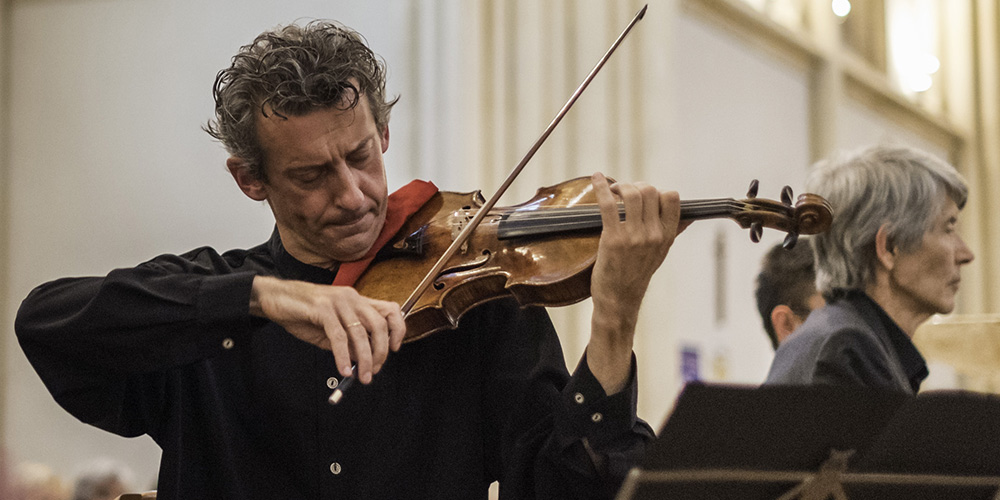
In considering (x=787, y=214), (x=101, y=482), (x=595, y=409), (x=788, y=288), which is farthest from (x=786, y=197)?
(x=101, y=482)

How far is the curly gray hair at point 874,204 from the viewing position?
Result: 2.48 meters

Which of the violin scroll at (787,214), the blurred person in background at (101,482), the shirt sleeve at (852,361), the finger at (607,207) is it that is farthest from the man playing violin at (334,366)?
the blurred person in background at (101,482)

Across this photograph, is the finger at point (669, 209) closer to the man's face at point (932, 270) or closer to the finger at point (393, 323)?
the finger at point (393, 323)

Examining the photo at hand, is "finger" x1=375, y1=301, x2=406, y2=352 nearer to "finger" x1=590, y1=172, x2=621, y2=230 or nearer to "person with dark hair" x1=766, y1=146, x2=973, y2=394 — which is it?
"finger" x1=590, y1=172, x2=621, y2=230

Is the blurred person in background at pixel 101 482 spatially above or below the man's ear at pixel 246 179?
below

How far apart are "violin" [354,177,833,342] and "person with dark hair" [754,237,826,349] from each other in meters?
1.34

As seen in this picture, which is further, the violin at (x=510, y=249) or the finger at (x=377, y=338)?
the violin at (x=510, y=249)

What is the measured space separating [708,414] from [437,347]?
2.13ft

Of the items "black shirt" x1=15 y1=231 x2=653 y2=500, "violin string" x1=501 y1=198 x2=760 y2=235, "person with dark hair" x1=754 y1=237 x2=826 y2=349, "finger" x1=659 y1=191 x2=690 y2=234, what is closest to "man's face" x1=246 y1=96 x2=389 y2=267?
"black shirt" x1=15 y1=231 x2=653 y2=500

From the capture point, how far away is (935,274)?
2.49 m

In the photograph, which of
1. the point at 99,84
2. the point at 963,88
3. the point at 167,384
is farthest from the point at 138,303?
the point at 963,88

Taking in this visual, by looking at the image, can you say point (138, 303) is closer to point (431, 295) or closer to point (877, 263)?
point (431, 295)

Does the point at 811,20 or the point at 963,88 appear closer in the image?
the point at 811,20

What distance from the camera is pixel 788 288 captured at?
3.05 meters
